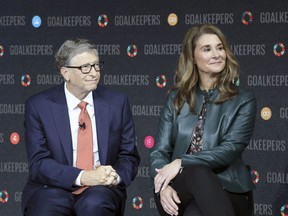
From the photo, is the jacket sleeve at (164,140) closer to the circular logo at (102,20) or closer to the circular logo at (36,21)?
the circular logo at (102,20)

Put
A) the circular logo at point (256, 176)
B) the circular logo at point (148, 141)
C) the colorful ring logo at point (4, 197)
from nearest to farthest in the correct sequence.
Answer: the circular logo at point (256, 176) < the circular logo at point (148, 141) < the colorful ring logo at point (4, 197)

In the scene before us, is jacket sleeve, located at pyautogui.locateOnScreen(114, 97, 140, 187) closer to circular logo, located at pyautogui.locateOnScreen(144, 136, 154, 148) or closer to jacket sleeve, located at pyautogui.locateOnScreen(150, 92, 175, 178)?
jacket sleeve, located at pyautogui.locateOnScreen(150, 92, 175, 178)

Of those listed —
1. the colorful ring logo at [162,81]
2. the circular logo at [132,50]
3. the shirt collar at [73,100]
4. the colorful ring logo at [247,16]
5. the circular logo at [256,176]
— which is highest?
the colorful ring logo at [247,16]

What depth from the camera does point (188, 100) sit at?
3.33m

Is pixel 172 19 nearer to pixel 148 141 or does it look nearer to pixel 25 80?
pixel 148 141

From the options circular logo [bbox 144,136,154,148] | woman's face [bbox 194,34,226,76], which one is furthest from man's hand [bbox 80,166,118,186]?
circular logo [bbox 144,136,154,148]

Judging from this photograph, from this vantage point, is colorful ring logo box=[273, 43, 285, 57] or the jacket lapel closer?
the jacket lapel

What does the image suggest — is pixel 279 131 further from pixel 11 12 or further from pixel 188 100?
pixel 11 12

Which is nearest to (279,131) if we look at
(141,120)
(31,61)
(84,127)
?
(141,120)

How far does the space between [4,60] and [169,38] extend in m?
1.29

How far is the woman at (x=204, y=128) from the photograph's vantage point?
308cm

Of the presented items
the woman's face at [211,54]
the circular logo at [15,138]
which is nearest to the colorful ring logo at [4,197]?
the circular logo at [15,138]

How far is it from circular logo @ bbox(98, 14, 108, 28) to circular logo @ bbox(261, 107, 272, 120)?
4.19 ft

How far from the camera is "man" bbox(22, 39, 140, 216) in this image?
3.10 m
